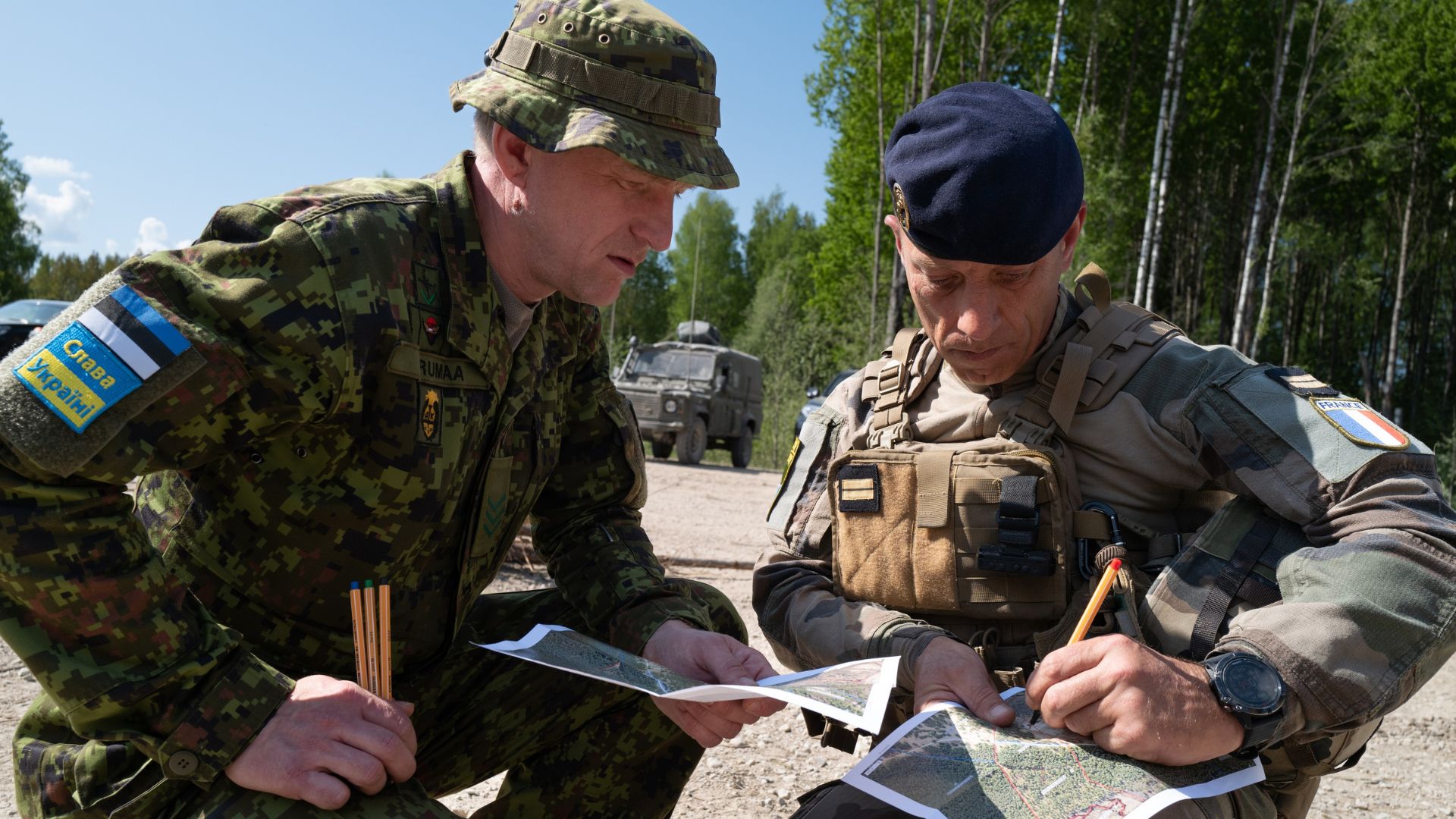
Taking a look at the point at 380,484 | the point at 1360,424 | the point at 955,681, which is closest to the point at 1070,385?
the point at 1360,424

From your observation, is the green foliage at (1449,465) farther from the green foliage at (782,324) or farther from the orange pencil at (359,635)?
the orange pencil at (359,635)

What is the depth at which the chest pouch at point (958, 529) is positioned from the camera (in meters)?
1.89

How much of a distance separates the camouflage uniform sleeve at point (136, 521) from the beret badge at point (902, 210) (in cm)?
105

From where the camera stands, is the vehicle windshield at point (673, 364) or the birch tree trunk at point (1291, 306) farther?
the birch tree trunk at point (1291, 306)

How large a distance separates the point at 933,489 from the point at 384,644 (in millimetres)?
991

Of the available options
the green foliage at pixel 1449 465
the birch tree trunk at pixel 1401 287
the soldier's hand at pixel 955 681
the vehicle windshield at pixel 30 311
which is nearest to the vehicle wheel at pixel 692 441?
the vehicle windshield at pixel 30 311

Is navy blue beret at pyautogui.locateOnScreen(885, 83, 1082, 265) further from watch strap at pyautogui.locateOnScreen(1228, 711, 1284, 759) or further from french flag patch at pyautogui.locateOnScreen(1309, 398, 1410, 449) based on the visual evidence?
watch strap at pyautogui.locateOnScreen(1228, 711, 1284, 759)

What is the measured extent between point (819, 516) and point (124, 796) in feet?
4.25

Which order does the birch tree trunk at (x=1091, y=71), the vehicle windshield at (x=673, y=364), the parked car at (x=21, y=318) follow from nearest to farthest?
the parked car at (x=21, y=318), the vehicle windshield at (x=673, y=364), the birch tree trunk at (x=1091, y=71)

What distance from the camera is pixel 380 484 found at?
1.79 meters

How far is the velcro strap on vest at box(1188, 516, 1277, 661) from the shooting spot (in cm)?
173

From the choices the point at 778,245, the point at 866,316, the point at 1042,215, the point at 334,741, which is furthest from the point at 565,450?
the point at 778,245

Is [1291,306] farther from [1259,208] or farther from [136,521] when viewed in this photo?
[136,521]

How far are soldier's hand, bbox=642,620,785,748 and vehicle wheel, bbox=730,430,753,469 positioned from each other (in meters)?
17.2
